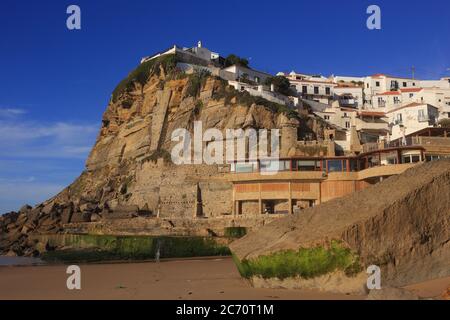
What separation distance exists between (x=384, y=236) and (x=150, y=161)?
49.4 meters

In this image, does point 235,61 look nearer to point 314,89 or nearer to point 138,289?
point 314,89

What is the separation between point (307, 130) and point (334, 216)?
48.3 metres

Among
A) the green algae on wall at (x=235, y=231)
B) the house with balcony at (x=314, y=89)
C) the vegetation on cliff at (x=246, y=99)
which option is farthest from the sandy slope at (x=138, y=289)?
the house with balcony at (x=314, y=89)

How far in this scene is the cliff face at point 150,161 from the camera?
2004 inches

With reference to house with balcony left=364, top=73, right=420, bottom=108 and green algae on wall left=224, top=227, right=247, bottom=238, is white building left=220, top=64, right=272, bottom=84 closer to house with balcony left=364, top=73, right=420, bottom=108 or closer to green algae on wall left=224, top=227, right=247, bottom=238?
house with balcony left=364, top=73, right=420, bottom=108

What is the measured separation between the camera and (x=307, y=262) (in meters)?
11.0

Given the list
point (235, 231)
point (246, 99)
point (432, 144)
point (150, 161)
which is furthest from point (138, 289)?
point (246, 99)

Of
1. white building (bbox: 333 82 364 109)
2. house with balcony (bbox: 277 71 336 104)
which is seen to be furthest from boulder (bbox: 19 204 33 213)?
white building (bbox: 333 82 364 109)

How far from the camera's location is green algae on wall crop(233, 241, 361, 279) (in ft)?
34.6

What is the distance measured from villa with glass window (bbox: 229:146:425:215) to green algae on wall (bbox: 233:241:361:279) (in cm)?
3253

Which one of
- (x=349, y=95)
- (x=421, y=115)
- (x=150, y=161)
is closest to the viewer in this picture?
(x=150, y=161)

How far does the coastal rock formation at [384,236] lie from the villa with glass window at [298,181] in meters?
32.2

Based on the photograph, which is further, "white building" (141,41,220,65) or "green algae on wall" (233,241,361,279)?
"white building" (141,41,220,65)
